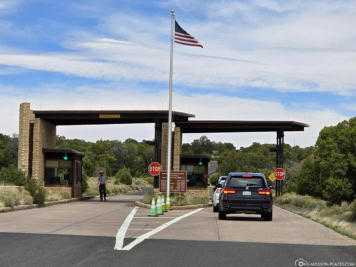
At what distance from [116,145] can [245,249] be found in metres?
113

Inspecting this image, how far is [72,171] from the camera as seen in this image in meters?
41.8

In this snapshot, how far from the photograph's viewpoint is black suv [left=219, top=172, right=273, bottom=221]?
21.3 m

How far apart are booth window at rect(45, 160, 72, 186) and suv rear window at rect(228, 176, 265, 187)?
854 inches

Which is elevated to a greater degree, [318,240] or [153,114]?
[153,114]

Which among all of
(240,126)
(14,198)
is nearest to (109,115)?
(240,126)

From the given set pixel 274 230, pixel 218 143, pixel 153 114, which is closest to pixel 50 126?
pixel 153 114

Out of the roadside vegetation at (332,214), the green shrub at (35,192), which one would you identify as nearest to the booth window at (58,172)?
the green shrub at (35,192)

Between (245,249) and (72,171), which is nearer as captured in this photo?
(245,249)

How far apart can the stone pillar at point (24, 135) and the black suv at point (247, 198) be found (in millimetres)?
23368

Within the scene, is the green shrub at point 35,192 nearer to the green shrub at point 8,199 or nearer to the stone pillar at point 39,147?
the green shrub at point 8,199

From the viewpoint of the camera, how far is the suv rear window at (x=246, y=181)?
21734 mm

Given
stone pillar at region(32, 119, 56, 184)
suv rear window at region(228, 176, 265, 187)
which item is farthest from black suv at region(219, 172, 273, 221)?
stone pillar at region(32, 119, 56, 184)

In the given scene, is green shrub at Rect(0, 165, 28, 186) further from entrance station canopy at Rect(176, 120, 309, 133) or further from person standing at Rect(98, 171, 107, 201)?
entrance station canopy at Rect(176, 120, 309, 133)

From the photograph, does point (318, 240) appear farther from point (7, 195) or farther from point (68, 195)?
point (68, 195)
